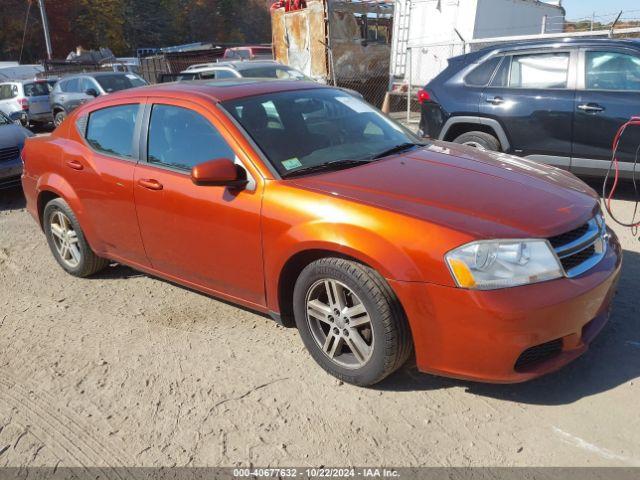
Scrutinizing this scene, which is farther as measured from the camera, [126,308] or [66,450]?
[126,308]

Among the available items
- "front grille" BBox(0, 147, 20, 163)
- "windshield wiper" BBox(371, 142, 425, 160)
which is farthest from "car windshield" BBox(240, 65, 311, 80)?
"windshield wiper" BBox(371, 142, 425, 160)

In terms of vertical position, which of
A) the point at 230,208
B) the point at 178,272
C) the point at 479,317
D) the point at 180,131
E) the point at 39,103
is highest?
the point at 180,131

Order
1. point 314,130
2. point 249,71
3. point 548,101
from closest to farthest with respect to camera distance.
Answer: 1. point 314,130
2. point 548,101
3. point 249,71

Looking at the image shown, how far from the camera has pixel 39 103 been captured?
58.6ft

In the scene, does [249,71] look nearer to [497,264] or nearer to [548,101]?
[548,101]

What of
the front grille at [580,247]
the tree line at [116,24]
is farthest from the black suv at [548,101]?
the tree line at [116,24]

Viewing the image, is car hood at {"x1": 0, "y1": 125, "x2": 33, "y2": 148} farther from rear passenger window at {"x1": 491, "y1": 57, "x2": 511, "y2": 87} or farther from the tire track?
rear passenger window at {"x1": 491, "y1": 57, "x2": 511, "y2": 87}

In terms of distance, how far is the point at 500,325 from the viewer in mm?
2551

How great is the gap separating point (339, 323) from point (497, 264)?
0.92 metres

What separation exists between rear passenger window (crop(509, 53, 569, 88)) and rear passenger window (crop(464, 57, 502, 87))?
24 cm

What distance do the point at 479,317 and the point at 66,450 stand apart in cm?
213

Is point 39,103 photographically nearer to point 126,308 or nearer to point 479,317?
point 126,308

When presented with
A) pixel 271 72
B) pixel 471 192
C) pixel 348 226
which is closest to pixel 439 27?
pixel 271 72

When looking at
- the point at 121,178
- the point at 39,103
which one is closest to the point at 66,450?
the point at 121,178
